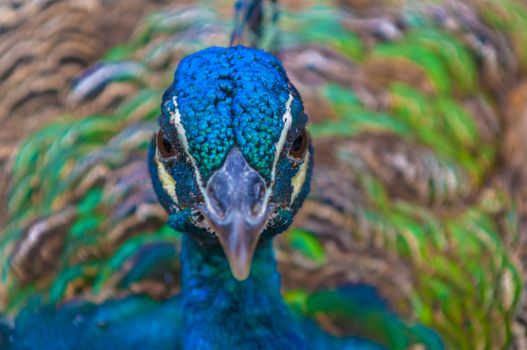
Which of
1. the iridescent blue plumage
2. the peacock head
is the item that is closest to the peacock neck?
the iridescent blue plumage

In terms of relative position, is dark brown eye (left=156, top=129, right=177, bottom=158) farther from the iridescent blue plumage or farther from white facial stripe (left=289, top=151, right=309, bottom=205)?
white facial stripe (left=289, top=151, right=309, bottom=205)

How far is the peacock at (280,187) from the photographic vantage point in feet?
6.48

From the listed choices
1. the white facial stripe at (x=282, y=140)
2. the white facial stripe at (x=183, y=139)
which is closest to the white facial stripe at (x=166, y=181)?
the white facial stripe at (x=183, y=139)

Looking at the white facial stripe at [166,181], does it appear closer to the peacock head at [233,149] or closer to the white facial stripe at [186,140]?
the peacock head at [233,149]

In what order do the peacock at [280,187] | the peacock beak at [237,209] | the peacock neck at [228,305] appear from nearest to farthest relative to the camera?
the peacock beak at [237,209] → the peacock at [280,187] → the peacock neck at [228,305]

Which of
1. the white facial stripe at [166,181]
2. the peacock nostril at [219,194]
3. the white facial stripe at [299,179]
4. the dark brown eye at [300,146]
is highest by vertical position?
the peacock nostril at [219,194]

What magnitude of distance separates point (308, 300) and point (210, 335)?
21.5 inches

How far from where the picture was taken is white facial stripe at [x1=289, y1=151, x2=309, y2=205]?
204 centimetres

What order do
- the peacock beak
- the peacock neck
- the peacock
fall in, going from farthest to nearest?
the peacock neck < the peacock < the peacock beak

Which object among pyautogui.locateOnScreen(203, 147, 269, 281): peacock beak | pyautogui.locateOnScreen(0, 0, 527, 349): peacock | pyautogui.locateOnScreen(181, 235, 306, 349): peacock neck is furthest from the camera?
pyautogui.locateOnScreen(181, 235, 306, 349): peacock neck

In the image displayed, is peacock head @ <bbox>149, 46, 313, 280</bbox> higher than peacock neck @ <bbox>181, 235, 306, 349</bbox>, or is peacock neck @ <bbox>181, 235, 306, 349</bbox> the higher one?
peacock head @ <bbox>149, 46, 313, 280</bbox>

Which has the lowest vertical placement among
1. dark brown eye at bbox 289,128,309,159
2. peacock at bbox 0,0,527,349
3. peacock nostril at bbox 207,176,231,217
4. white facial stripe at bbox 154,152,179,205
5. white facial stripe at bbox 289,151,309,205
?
peacock at bbox 0,0,527,349

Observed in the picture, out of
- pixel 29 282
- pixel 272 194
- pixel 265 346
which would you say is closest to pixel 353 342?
pixel 265 346

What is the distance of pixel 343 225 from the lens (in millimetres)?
2895
